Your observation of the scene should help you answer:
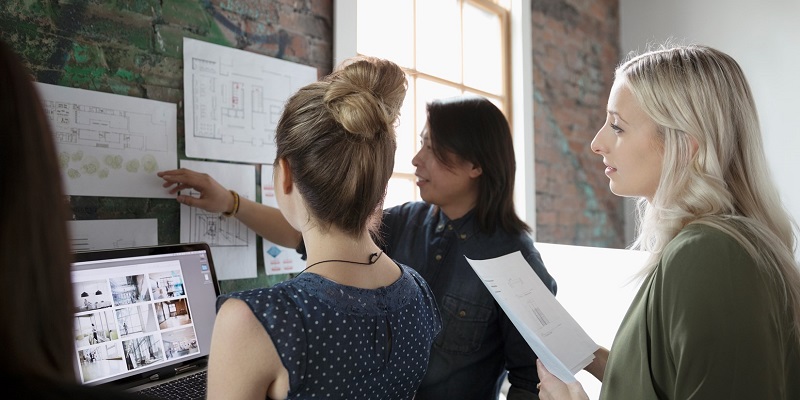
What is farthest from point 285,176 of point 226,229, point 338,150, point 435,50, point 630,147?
point 435,50

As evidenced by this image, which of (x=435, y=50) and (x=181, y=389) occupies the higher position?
(x=435, y=50)

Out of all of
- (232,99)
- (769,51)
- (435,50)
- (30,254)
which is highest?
(769,51)

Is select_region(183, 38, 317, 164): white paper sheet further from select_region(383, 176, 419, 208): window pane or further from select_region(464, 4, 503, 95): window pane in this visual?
select_region(464, 4, 503, 95): window pane

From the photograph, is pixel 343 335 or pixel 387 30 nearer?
pixel 343 335

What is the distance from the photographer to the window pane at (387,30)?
241 centimetres

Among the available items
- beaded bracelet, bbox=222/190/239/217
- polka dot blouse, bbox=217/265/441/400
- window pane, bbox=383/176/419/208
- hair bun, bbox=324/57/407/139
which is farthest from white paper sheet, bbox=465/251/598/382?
window pane, bbox=383/176/419/208

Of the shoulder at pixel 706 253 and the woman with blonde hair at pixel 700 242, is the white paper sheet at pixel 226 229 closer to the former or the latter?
the woman with blonde hair at pixel 700 242

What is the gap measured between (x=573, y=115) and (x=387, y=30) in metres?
1.42

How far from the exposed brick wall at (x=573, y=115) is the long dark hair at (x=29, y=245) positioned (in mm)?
2808

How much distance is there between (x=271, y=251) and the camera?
1.91m

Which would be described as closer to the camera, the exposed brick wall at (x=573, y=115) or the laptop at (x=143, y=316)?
the laptop at (x=143, y=316)

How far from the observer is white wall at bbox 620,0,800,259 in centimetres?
332

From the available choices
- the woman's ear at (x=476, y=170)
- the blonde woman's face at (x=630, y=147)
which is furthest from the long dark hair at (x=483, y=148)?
the blonde woman's face at (x=630, y=147)

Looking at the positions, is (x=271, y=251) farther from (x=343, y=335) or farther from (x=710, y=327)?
(x=710, y=327)
